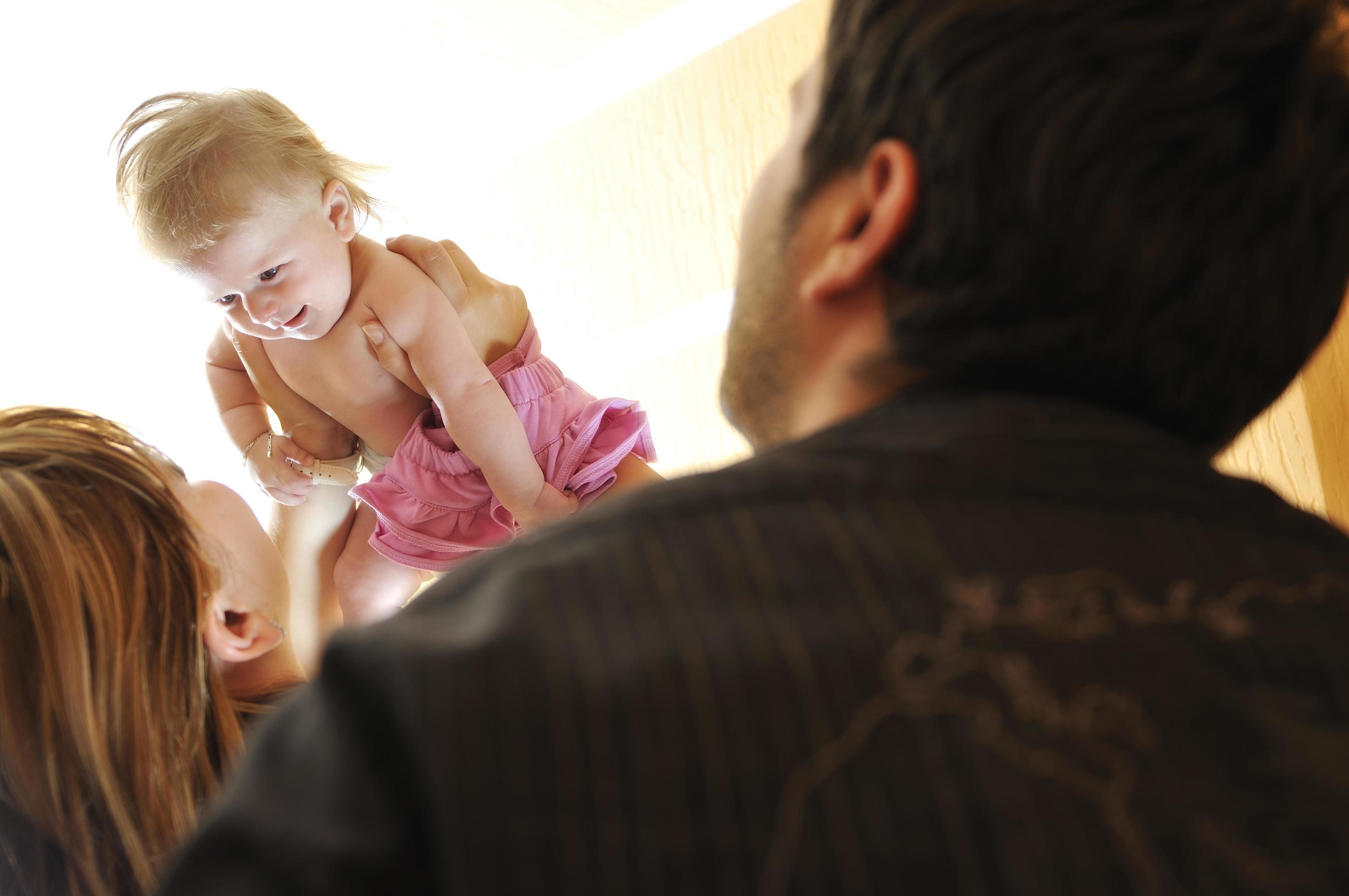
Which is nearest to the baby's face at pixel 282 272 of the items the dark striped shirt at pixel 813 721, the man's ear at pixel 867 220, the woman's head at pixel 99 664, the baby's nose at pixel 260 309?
the baby's nose at pixel 260 309

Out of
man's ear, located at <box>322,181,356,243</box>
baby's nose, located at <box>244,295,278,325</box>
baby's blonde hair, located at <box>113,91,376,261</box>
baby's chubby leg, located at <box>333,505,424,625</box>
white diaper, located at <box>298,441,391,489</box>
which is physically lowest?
baby's chubby leg, located at <box>333,505,424,625</box>

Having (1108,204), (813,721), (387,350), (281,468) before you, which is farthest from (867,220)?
(281,468)

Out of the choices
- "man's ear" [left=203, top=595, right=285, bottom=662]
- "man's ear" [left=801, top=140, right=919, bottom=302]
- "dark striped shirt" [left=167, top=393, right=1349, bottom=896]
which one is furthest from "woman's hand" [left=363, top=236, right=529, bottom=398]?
"dark striped shirt" [left=167, top=393, right=1349, bottom=896]

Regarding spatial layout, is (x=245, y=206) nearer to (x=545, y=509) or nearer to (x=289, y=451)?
(x=289, y=451)

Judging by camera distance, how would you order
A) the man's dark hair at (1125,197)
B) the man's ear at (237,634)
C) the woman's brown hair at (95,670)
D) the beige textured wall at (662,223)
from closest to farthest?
the man's dark hair at (1125,197)
the woman's brown hair at (95,670)
the man's ear at (237,634)
the beige textured wall at (662,223)

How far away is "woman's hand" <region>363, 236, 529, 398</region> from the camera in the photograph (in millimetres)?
1148

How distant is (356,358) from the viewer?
3.71 ft

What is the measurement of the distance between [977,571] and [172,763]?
0.48 metres

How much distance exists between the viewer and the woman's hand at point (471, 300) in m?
1.15

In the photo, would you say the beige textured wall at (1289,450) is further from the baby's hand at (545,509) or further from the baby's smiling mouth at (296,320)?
the baby's smiling mouth at (296,320)

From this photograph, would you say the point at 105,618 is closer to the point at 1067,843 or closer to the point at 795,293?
the point at 795,293

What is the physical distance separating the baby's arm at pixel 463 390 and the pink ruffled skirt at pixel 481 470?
27mm

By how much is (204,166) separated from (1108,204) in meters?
0.87

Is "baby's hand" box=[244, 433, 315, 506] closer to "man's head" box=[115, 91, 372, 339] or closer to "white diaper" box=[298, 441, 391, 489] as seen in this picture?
"white diaper" box=[298, 441, 391, 489]
